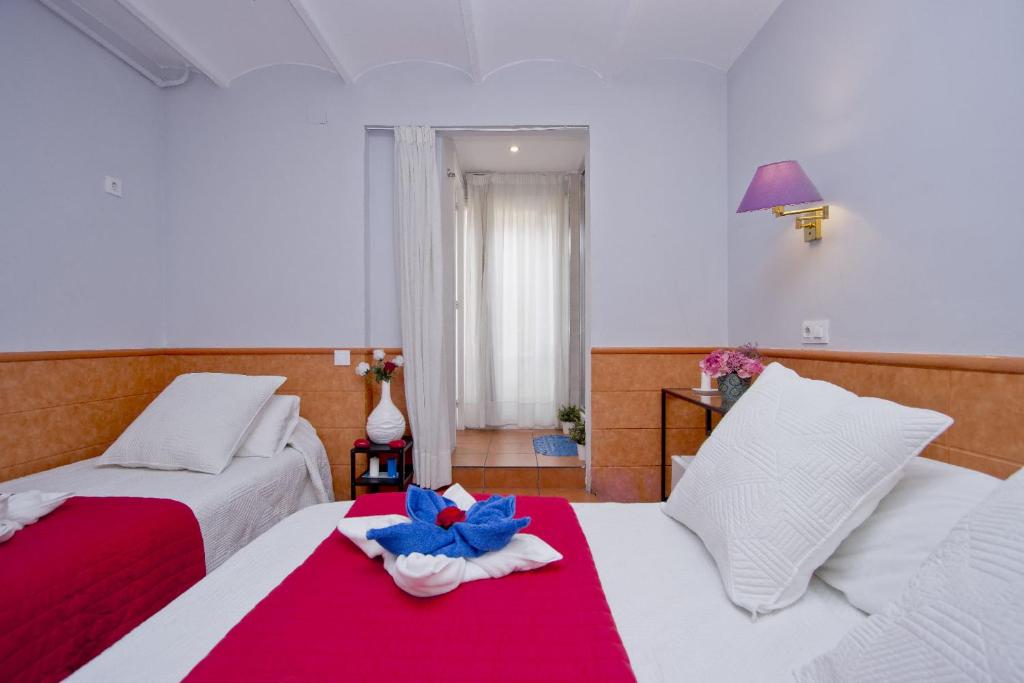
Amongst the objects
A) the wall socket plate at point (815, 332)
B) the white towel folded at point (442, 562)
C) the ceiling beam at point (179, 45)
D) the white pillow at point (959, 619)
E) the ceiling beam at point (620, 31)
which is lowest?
the white towel folded at point (442, 562)

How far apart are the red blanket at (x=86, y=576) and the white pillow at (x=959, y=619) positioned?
1.68 m

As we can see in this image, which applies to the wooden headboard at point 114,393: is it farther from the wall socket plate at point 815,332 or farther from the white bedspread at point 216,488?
the wall socket plate at point 815,332

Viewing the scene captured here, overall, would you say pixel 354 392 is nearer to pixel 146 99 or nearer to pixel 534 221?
pixel 146 99

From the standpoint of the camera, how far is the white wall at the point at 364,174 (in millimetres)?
2818

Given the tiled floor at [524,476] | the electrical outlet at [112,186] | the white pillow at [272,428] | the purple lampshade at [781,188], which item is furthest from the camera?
the tiled floor at [524,476]

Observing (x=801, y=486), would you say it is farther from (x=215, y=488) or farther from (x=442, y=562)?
(x=215, y=488)

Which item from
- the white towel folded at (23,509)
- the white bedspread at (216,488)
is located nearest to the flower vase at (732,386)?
the white bedspread at (216,488)

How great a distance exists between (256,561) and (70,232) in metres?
2.18

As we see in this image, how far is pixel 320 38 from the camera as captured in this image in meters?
2.38

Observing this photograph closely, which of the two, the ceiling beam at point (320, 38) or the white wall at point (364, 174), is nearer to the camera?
the ceiling beam at point (320, 38)

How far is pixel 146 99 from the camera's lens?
2.67 meters

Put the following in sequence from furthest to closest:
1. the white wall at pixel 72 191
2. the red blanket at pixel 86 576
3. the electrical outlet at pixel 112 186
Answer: the electrical outlet at pixel 112 186 → the white wall at pixel 72 191 → the red blanket at pixel 86 576

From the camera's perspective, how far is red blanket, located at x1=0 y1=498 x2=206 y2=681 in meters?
1.09

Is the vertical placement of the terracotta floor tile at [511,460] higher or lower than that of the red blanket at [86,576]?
lower
